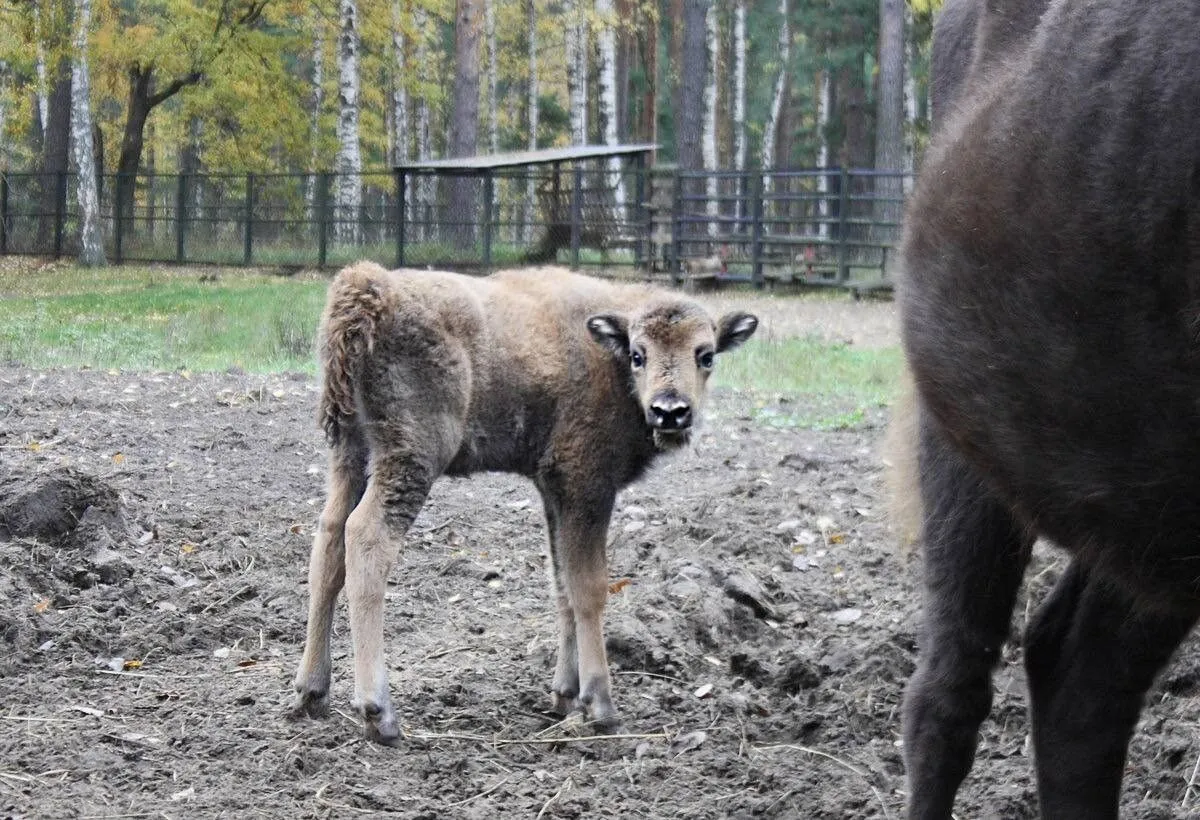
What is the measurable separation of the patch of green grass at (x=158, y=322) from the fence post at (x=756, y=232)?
769 cm

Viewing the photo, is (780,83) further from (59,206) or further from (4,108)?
(59,206)

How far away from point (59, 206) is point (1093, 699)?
31.8 metres

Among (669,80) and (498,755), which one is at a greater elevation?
(669,80)

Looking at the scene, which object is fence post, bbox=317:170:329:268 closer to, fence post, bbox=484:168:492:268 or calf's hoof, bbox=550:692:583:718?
fence post, bbox=484:168:492:268

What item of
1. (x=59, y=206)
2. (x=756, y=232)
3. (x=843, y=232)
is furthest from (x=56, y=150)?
(x=843, y=232)

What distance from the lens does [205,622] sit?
538 centimetres

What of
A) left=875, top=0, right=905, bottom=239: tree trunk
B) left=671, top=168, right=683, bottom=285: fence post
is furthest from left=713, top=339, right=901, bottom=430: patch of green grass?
left=875, top=0, right=905, bottom=239: tree trunk

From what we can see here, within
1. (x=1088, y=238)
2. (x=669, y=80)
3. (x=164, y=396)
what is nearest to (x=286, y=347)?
(x=164, y=396)

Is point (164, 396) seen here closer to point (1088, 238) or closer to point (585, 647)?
point (585, 647)

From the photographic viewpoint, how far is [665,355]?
15.5 ft

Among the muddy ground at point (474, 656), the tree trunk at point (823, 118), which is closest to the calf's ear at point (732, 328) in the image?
the muddy ground at point (474, 656)

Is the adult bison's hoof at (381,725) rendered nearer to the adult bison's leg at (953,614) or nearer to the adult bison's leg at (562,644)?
the adult bison's leg at (562,644)

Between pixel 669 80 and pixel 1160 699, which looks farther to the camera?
pixel 669 80

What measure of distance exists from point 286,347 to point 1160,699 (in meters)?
12.0
